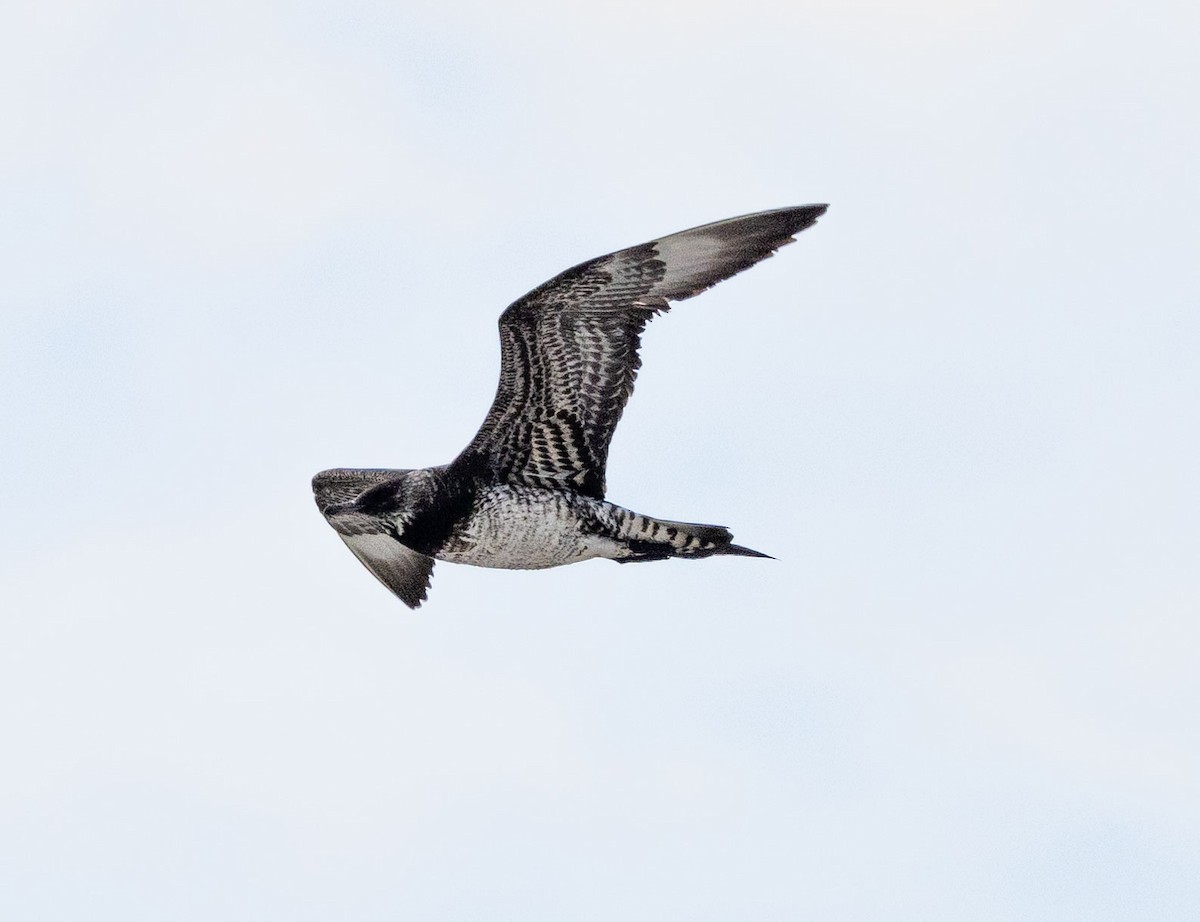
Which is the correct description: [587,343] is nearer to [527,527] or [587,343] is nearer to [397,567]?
[527,527]

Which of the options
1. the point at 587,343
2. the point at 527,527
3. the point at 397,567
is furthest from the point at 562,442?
the point at 397,567

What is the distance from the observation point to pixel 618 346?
14.7 m

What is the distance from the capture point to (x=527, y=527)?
15.2m

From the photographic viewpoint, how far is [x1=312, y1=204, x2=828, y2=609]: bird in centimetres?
1438

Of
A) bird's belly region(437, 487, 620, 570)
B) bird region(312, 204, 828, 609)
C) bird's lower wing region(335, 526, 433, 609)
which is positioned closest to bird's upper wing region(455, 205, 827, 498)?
bird region(312, 204, 828, 609)

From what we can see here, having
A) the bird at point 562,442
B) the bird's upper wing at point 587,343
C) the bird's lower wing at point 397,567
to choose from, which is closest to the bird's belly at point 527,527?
the bird at point 562,442

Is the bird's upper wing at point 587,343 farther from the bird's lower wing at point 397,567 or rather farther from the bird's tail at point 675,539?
the bird's lower wing at point 397,567

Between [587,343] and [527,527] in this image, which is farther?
[527,527]

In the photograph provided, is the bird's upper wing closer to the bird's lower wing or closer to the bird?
the bird

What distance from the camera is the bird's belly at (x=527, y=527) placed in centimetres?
1520

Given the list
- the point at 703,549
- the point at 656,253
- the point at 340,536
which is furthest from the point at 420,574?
the point at 656,253

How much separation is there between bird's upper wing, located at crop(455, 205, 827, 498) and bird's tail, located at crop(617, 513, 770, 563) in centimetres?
41

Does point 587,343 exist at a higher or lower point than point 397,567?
higher

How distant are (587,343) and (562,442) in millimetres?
889
